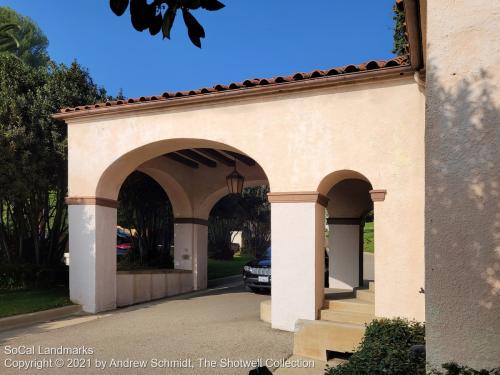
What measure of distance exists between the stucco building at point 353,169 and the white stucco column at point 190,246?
9cm

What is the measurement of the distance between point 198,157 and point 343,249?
463 cm

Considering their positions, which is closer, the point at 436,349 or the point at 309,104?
the point at 436,349

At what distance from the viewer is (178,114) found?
9.56m

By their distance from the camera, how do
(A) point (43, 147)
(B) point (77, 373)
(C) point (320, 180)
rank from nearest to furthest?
(B) point (77, 373), (C) point (320, 180), (A) point (43, 147)

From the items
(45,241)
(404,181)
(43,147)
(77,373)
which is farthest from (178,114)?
(45,241)

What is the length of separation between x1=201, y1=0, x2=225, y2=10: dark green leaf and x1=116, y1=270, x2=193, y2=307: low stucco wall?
31.2ft

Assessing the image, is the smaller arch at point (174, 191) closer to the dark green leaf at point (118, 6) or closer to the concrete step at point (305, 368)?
the concrete step at point (305, 368)

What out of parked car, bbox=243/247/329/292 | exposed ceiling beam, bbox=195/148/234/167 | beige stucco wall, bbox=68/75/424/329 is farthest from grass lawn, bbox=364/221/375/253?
beige stucco wall, bbox=68/75/424/329

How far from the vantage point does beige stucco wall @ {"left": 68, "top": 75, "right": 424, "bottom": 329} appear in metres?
7.59

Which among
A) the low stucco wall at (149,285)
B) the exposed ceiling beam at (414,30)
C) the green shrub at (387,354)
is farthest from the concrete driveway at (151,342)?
the exposed ceiling beam at (414,30)

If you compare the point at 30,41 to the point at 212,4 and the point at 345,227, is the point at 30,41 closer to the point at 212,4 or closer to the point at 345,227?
the point at 345,227

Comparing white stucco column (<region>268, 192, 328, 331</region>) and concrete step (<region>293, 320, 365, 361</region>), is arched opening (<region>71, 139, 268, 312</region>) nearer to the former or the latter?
white stucco column (<region>268, 192, 328, 331</region>)

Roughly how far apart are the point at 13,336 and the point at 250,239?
25.9 metres

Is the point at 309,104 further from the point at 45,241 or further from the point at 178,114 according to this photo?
the point at 45,241
